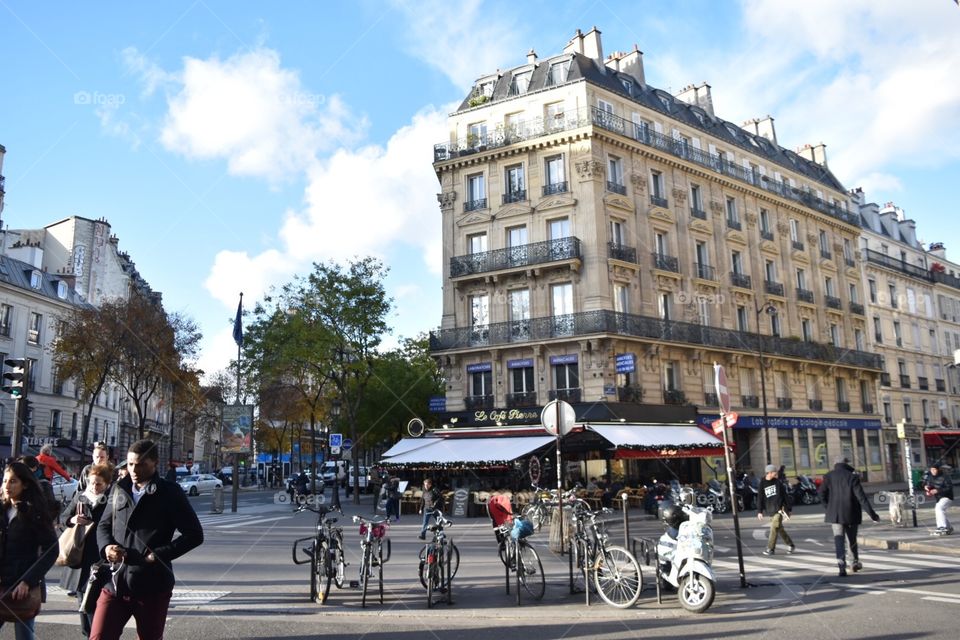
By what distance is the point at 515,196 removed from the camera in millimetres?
30375

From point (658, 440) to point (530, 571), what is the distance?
55.9 ft

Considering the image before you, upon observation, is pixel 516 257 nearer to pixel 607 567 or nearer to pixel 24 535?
pixel 607 567

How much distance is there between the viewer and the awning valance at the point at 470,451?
23.5 meters

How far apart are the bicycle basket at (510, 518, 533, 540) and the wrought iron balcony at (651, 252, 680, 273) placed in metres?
22.9

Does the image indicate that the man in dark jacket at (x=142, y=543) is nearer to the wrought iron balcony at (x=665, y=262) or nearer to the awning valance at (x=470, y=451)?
the awning valance at (x=470, y=451)

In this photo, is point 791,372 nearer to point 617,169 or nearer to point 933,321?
point 617,169

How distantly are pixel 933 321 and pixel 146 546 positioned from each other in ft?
182

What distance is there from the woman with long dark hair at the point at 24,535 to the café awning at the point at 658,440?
19623 mm

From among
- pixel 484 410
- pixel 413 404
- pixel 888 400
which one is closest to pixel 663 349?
pixel 484 410

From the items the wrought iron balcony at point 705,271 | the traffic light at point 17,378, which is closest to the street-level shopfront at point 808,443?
the wrought iron balcony at point 705,271

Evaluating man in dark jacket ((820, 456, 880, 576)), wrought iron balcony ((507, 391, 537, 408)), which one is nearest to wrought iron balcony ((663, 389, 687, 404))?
wrought iron balcony ((507, 391, 537, 408))

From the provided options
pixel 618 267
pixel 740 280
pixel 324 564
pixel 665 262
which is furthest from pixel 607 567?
pixel 740 280

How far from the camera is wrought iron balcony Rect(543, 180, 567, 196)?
29.4m

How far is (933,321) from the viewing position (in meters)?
49.4
